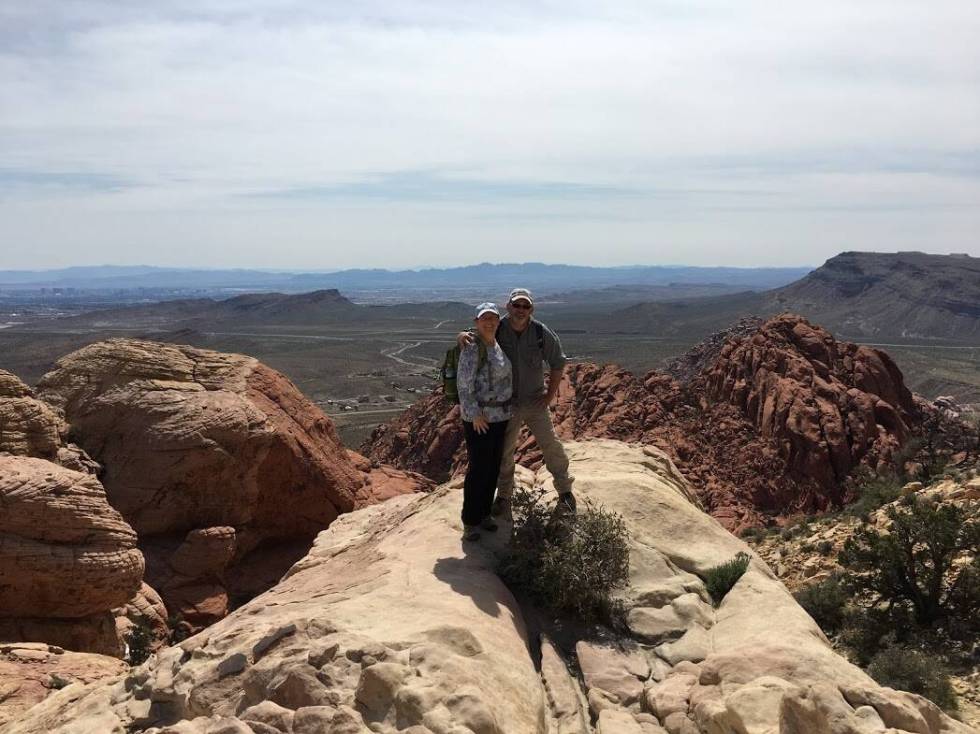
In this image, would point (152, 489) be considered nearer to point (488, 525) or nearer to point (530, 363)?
point (488, 525)

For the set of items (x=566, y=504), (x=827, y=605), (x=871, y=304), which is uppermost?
(x=871, y=304)

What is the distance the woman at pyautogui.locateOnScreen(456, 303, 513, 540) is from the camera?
7.36 m

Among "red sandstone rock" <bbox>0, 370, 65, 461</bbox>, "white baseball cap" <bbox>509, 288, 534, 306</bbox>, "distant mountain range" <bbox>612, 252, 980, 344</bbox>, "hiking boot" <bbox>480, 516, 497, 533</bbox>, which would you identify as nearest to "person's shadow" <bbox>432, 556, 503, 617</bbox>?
"hiking boot" <bbox>480, 516, 497, 533</bbox>

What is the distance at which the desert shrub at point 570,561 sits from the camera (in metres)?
6.79

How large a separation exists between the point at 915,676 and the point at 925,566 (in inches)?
149

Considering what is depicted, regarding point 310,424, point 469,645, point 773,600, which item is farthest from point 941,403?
point 469,645

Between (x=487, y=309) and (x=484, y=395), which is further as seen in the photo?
(x=484, y=395)

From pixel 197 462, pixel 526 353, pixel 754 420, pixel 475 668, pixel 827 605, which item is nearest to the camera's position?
pixel 475 668

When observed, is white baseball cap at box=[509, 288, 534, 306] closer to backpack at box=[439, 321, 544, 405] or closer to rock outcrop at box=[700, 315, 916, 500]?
backpack at box=[439, 321, 544, 405]

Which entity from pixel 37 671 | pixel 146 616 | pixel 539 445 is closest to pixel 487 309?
pixel 539 445

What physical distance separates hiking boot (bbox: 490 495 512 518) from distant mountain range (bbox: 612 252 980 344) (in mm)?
115970

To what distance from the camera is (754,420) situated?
28.1 meters

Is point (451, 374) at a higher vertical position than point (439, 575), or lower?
higher

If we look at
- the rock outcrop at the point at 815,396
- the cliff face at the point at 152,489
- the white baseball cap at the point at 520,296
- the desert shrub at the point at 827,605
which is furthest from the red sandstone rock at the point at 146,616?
the rock outcrop at the point at 815,396
